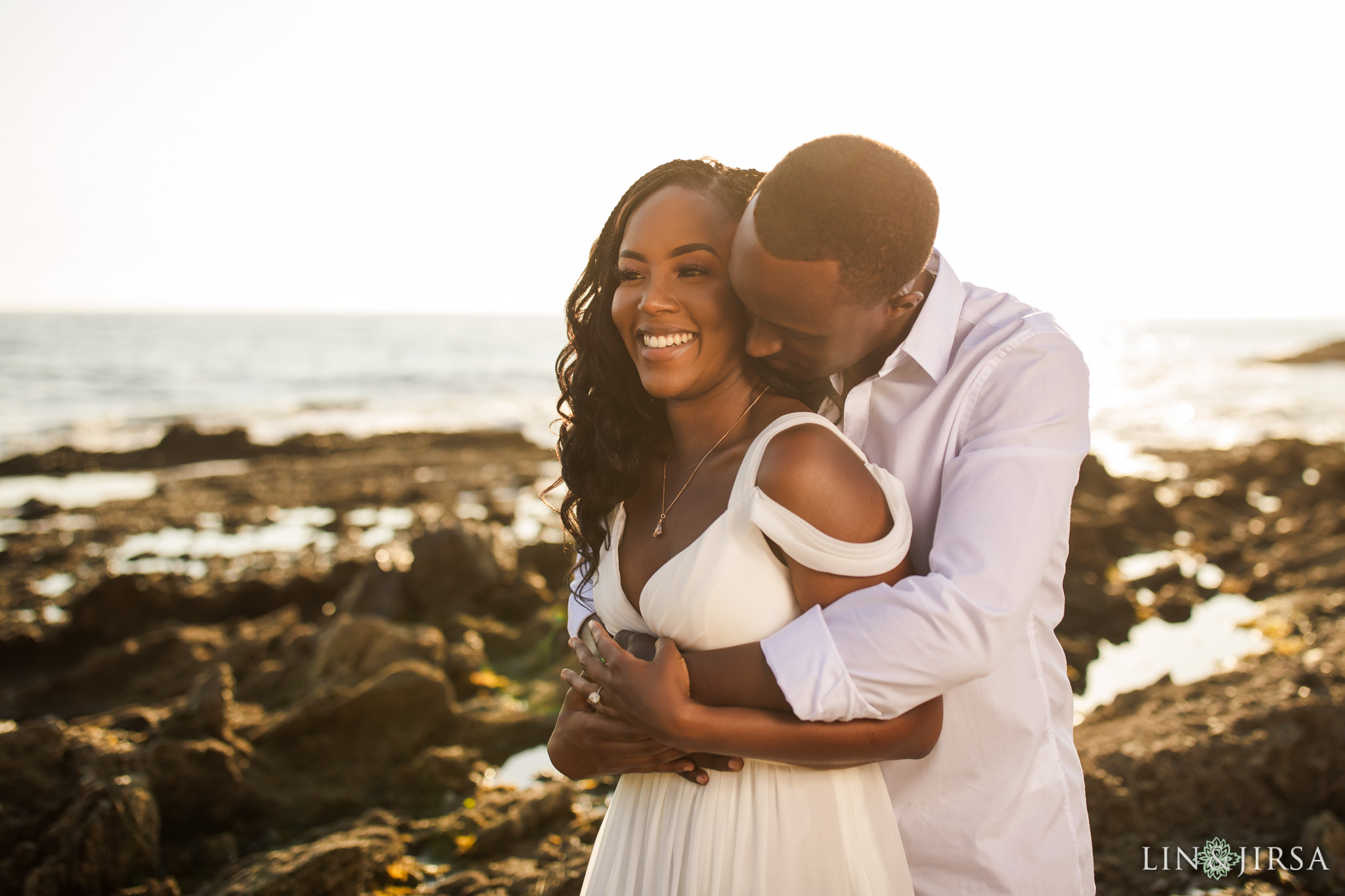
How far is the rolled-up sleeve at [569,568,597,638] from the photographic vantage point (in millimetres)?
2646

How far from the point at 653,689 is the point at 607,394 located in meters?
1.03

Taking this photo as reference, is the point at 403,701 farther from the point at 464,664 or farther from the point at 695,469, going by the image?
the point at 695,469

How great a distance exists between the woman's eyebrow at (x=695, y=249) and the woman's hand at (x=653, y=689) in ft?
3.24

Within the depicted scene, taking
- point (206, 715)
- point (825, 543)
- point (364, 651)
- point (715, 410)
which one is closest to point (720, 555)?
point (825, 543)

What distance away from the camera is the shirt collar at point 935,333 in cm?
214

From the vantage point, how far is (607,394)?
271 centimetres

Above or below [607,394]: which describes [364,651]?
below

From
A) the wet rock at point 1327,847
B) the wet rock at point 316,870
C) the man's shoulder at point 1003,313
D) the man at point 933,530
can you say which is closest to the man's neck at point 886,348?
the man at point 933,530

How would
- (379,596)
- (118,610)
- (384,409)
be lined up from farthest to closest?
(384,409) < (118,610) < (379,596)

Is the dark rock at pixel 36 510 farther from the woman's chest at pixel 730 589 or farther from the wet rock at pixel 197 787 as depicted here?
the woman's chest at pixel 730 589

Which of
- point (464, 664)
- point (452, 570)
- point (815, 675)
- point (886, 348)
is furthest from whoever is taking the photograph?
point (452, 570)

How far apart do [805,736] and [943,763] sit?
1.65 ft

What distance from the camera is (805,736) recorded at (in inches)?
73.6

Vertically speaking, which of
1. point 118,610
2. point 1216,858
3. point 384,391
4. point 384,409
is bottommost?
point 384,391
